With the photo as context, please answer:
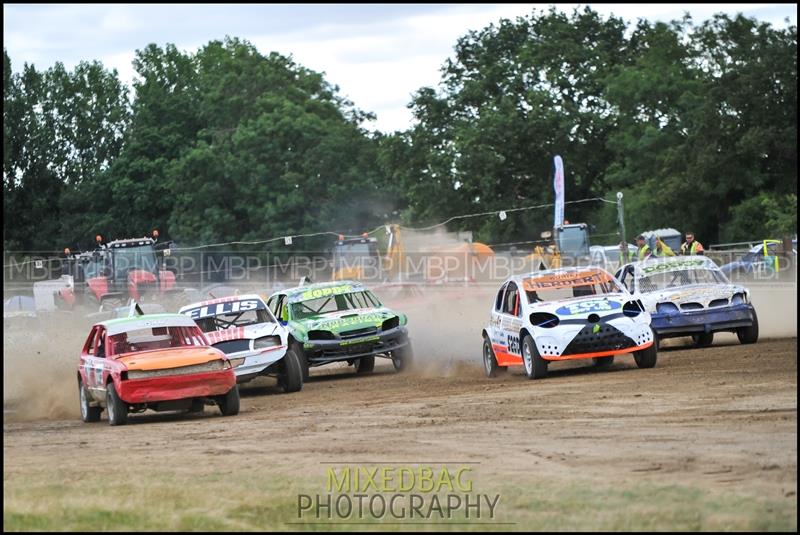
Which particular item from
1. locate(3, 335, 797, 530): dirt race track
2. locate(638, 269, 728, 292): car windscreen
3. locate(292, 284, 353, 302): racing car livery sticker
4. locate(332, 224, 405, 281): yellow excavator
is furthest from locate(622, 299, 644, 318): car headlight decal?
locate(332, 224, 405, 281): yellow excavator

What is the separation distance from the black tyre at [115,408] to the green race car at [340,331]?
492cm

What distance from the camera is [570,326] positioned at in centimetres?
1784

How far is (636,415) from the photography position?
43.2 feet

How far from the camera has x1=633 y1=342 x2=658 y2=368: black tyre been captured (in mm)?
18172

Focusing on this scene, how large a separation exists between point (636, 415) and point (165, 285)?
87.1 feet

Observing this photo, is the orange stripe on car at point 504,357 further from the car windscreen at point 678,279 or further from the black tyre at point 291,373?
the car windscreen at point 678,279

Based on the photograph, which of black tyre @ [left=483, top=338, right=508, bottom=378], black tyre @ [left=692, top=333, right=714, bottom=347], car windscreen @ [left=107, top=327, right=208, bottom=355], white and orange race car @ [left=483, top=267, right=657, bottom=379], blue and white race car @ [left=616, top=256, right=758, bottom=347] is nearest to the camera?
car windscreen @ [left=107, top=327, right=208, bottom=355]

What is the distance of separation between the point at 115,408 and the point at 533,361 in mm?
5547

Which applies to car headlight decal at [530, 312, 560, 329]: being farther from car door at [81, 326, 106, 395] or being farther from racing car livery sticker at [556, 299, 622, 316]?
car door at [81, 326, 106, 395]

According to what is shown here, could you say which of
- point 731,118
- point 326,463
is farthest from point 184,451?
point 731,118

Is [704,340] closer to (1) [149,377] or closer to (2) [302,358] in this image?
(2) [302,358]

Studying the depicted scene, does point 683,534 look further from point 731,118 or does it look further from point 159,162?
point 159,162

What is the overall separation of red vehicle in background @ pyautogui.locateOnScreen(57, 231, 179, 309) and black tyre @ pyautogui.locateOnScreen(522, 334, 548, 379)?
20459 mm

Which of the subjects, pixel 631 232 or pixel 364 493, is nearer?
pixel 364 493
